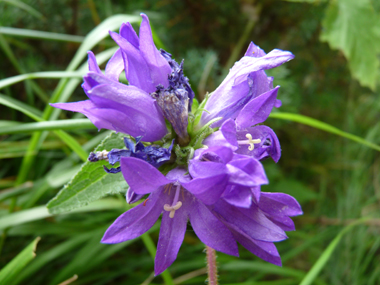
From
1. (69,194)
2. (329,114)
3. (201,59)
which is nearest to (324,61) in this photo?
(329,114)

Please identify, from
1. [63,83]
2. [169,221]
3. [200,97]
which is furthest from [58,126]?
[200,97]

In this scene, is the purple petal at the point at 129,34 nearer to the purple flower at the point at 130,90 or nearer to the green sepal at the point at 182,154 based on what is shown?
the purple flower at the point at 130,90

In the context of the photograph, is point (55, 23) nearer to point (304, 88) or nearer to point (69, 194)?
point (69, 194)

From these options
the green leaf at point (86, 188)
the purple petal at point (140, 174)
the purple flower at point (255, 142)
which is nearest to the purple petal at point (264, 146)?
the purple flower at point (255, 142)

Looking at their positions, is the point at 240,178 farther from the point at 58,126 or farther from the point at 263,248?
the point at 58,126

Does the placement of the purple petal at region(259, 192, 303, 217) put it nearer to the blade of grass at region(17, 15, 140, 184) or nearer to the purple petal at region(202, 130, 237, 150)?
the purple petal at region(202, 130, 237, 150)

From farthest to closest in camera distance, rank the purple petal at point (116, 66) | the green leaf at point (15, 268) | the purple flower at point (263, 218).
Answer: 1. the green leaf at point (15, 268)
2. the purple petal at point (116, 66)
3. the purple flower at point (263, 218)
